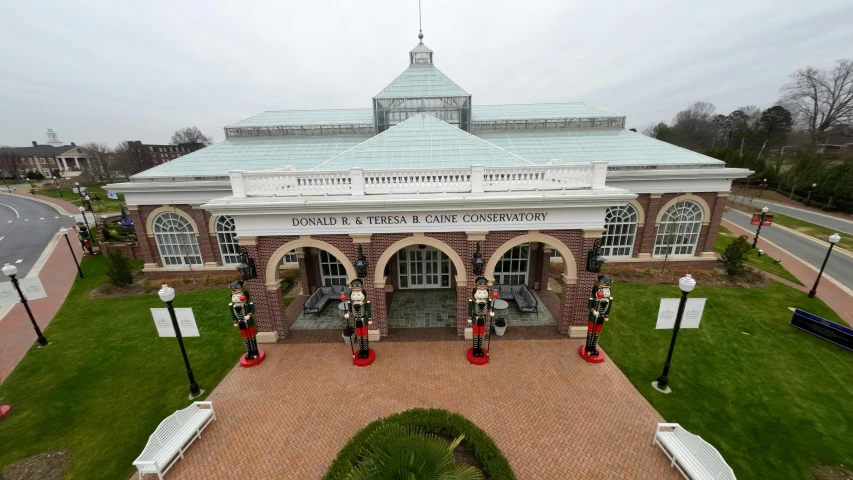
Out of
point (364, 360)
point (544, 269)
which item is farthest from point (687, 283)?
point (364, 360)

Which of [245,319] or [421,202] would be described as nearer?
[421,202]

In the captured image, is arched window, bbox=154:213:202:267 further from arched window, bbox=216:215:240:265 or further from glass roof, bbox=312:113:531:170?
glass roof, bbox=312:113:531:170

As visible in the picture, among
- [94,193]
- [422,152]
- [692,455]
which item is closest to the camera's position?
[692,455]

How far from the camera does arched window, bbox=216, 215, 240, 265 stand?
64.1 feet

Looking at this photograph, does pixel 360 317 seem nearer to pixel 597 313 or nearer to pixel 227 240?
pixel 597 313

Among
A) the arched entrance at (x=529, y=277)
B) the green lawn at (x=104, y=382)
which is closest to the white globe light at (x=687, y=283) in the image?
the arched entrance at (x=529, y=277)

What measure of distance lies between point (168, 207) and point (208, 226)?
7.98 feet

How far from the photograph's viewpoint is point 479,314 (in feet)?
34.7

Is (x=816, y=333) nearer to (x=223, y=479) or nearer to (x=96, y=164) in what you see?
(x=223, y=479)

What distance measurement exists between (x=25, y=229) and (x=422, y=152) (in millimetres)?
45501

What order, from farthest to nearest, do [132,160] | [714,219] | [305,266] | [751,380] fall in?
[132,160], [714,219], [305,266], [751,380]

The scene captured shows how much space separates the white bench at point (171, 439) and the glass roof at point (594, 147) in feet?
62.9

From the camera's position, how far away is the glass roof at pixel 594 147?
18.9 meters

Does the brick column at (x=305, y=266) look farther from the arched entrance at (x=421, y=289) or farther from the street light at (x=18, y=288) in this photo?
the street light at (x=18, y=288)
